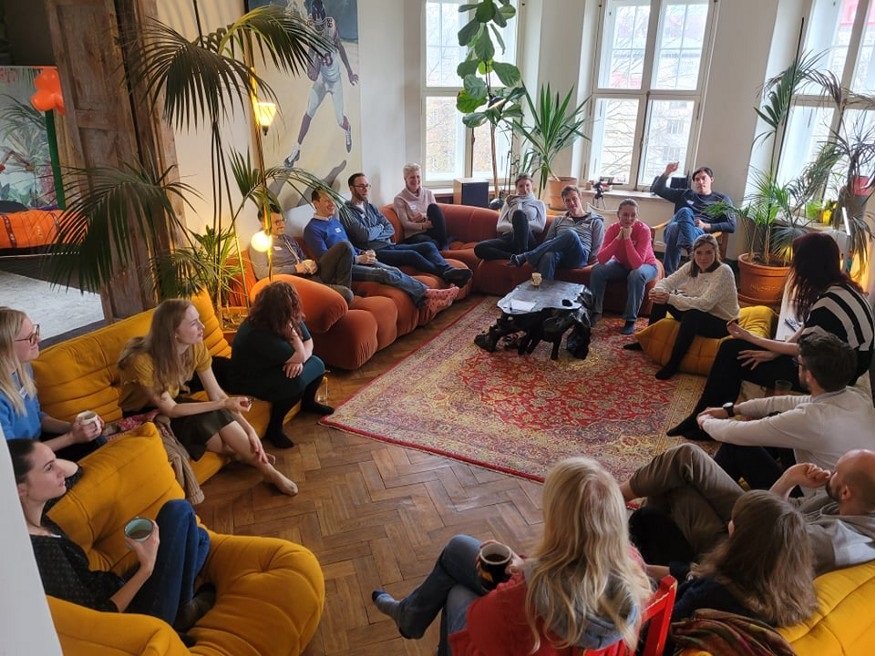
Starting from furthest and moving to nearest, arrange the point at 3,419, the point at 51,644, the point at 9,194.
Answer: the point at 9,194 < the point at 3,419 < the point at 51,644

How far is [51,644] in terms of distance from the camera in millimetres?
998

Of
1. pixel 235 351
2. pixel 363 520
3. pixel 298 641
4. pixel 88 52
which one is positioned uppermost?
pixel 88 52

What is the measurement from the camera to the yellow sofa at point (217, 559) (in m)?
2.05

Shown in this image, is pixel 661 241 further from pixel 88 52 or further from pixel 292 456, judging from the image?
pixel 88 52

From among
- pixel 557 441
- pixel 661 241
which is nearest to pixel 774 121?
pixel 661 241

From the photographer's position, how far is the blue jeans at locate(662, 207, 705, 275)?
5.91 m

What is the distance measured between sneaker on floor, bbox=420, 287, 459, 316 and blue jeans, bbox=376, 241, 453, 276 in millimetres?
298

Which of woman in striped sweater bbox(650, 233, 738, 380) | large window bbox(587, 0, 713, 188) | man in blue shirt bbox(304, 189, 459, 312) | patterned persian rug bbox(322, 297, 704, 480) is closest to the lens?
patterned persian rug bbox(322, 297, 704, 480)

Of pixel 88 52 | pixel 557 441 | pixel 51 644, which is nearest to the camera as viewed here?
pixel 51 644

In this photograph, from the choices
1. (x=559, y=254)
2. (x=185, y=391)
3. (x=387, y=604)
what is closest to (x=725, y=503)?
(x=387, y=604)

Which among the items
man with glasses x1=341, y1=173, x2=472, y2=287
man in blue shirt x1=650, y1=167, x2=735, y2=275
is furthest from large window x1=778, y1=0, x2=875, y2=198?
man with glasses x1=341, y1=173, x2=472, y2=287

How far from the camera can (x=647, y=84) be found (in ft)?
23.7

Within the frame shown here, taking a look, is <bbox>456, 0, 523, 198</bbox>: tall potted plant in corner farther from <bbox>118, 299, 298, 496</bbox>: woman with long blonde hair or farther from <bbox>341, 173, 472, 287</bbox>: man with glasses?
<bbox>118, 299, 298, 496</bbox>: woman with long blonde hair

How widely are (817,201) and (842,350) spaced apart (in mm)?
4062
